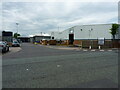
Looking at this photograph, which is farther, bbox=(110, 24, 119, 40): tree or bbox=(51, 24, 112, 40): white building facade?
bbox=(51, 24, 112, 40): white building facade

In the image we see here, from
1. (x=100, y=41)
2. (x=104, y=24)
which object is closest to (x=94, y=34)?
(x=104, y=24)

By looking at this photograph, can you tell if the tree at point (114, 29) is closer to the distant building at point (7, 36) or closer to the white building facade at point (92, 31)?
the white building facade at point (92, 31)

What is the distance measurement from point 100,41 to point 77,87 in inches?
857

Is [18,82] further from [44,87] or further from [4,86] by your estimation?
[44,87]

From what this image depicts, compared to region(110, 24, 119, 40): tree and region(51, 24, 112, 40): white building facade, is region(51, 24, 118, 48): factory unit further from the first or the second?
region(110, 24, 119, 40): tree

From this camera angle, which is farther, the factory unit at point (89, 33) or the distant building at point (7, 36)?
the factory unit at point (89, 33)

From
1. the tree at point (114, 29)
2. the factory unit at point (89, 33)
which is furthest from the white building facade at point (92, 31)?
the tree at point (114, 29)

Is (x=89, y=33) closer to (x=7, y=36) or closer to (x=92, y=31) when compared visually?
(x=92, y=31)

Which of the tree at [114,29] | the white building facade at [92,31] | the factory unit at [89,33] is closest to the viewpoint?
the tree at [114,29]

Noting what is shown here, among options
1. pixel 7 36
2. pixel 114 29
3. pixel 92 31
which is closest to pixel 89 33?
pixel 92 31

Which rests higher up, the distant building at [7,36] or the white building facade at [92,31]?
the white building facade at [92,31]

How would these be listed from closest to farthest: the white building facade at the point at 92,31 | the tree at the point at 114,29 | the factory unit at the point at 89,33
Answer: the tree at the point at 114,29 < the factory unit at the point at 89,33 < the white building facade at the point at 92,31

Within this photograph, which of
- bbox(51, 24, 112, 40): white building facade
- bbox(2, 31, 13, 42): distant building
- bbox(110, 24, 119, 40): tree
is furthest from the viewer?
bbox(51, 24, 112, 40): white building facade

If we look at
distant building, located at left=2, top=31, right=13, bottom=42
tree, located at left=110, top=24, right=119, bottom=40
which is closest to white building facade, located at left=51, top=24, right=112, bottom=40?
tree, located at left=110, top=24, right=119, bottom=40
